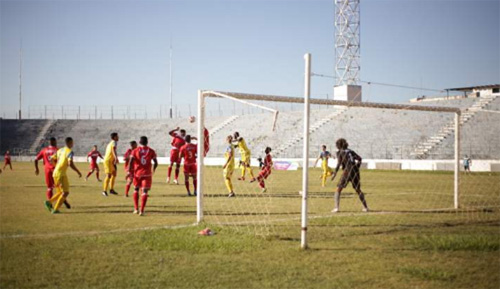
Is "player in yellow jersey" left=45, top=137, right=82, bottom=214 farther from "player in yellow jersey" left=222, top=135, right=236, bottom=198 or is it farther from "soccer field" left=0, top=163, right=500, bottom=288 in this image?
"player in yellow jersey" left=222, top=135, right=236, bottom=198

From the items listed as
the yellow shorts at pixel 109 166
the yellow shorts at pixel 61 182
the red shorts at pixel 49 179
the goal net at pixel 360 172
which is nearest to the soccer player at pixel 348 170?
the goal net at pixel 360 172

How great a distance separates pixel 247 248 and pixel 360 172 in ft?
88.9

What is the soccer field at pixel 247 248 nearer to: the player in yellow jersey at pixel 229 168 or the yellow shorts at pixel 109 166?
the player in yellow jersey at pixel 229 168

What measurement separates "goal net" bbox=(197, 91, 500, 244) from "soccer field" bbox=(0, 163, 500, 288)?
15 centimetres

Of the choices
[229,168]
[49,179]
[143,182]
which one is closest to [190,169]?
[229,168]

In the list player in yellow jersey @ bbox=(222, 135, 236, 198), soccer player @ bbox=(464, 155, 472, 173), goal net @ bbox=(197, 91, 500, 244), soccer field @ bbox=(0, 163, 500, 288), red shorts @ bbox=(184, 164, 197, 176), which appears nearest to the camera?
soccer field @ bbox=(0, 163, 500, 288)

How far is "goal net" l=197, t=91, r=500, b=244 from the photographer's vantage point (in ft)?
36.7

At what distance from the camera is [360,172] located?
33.9m

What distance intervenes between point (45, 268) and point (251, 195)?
37.2 ft

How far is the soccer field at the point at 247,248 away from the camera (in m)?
6.12

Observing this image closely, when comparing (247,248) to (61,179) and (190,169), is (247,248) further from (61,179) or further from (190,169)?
(190,169)

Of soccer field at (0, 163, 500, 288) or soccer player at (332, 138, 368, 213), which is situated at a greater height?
soccer player at (332, 138, 368, 213)

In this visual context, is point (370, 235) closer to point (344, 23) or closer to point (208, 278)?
point (208, 278)

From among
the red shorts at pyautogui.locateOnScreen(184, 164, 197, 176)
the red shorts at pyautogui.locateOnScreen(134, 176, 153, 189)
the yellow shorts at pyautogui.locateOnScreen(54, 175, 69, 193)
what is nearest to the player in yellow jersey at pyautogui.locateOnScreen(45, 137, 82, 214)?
the yellow shorts at pyautogui.locateOnScreen(54, 175, 69, 193)
